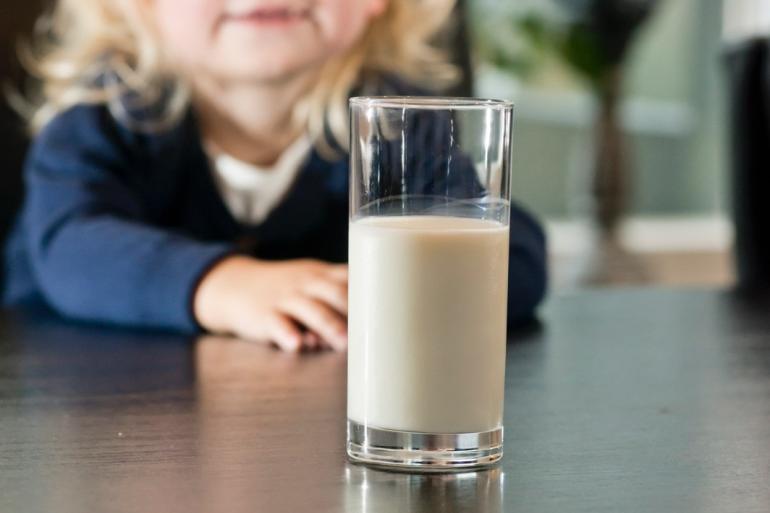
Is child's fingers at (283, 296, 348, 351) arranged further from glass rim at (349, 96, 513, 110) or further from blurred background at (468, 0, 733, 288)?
blurred background at (468, 0, 733, 288)

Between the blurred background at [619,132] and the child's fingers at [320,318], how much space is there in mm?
2144

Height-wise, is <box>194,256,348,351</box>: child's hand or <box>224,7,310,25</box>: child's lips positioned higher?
<box>224,7,310,25</box>: child's lips

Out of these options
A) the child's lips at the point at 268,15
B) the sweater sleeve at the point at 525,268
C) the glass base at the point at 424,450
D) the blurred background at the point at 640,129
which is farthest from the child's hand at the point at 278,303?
the blurred background at the point at 640,129

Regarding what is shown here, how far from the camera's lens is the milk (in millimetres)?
506

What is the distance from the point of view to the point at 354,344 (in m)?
0.54

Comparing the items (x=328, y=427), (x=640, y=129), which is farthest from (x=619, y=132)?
(x=328, y=427)

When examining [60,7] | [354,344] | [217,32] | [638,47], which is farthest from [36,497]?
[638,47]

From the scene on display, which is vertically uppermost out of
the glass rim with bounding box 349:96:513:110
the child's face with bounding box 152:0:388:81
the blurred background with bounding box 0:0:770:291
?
the child's face with bounding box 152:0:388:81

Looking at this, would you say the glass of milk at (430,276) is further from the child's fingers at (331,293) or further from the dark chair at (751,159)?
the dark chair at (751,159)

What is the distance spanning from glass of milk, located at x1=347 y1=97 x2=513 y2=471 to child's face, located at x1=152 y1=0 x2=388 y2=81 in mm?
885

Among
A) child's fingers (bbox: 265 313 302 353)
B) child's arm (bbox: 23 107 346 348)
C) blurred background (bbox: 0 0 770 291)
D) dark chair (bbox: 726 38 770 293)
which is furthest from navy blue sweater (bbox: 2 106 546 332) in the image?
blurred background (bbox: 0 0 770 291)

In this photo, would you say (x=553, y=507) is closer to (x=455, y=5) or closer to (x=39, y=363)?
(x=39, y=363)

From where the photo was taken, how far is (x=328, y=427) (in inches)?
23.4

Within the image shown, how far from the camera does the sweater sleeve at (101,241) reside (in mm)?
981
